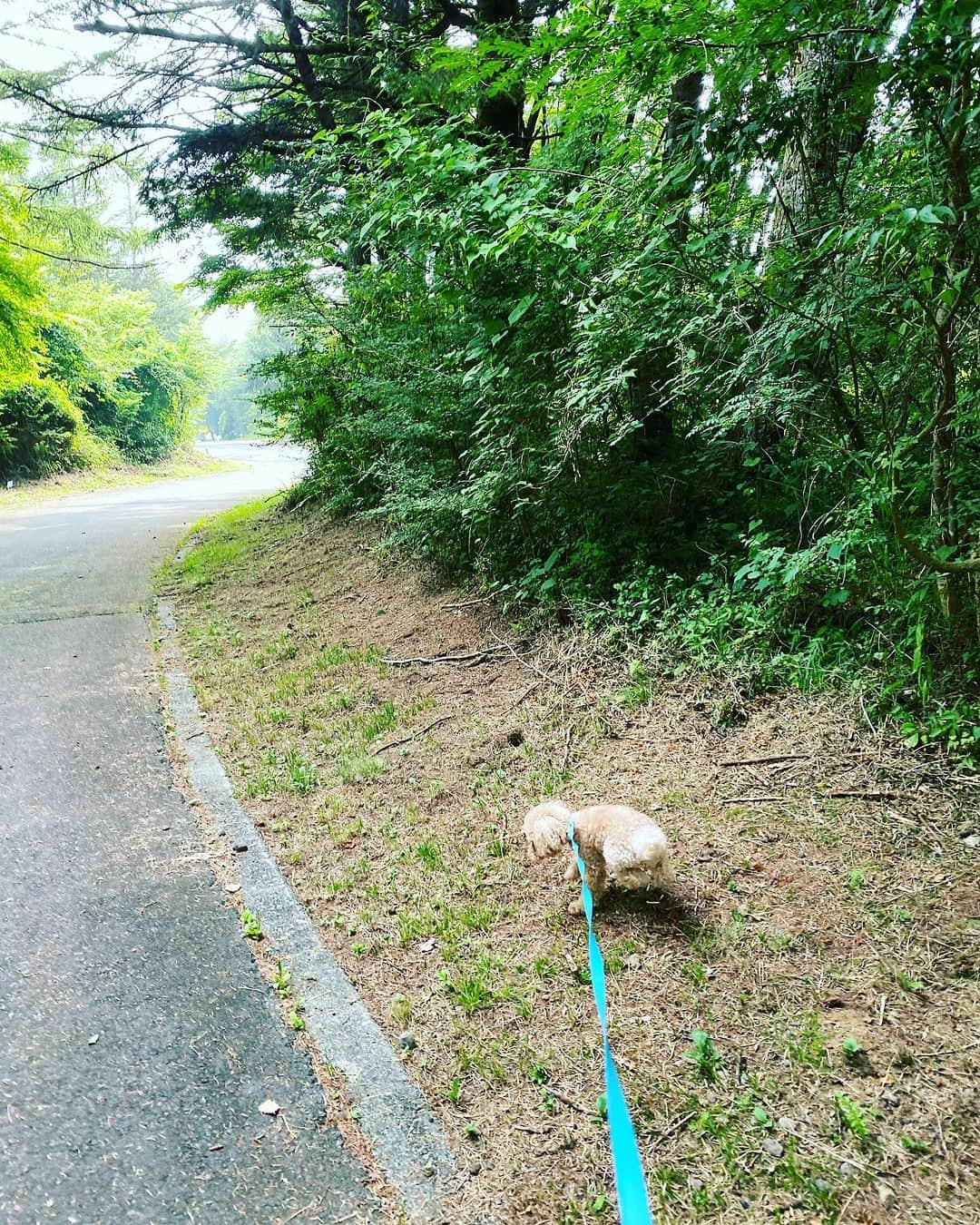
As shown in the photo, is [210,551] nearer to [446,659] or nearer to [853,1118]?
[446,659]

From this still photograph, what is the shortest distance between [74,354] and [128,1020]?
2559 cm

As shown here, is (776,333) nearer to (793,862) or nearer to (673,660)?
(673,660)

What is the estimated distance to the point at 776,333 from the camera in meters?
3.23

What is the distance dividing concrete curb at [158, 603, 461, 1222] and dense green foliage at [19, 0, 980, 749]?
236 cm

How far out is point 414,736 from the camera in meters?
4.42

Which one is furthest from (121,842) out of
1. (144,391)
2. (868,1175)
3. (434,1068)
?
(144,391)

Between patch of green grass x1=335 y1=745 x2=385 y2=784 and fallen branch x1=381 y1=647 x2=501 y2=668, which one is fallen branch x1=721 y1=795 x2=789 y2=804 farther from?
fallen branch x1=381 y1=647 x2=501 y2=668

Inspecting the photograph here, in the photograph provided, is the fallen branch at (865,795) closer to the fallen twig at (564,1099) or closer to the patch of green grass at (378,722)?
the fallen twig at (564,1099)

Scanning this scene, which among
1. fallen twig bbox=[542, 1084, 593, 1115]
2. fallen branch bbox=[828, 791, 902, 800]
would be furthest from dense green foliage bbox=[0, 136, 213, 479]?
fallen twig bbox=[542, 1084, 593, 1115]

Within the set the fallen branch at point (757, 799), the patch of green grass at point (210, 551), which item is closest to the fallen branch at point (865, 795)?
the fallen branch at point (757, 799)

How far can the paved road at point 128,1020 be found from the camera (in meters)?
1.99

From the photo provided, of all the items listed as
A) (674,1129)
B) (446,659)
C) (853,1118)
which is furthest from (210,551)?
(853,1118)

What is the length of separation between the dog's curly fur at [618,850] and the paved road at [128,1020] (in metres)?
1.17

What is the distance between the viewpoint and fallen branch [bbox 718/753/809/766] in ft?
10.8
